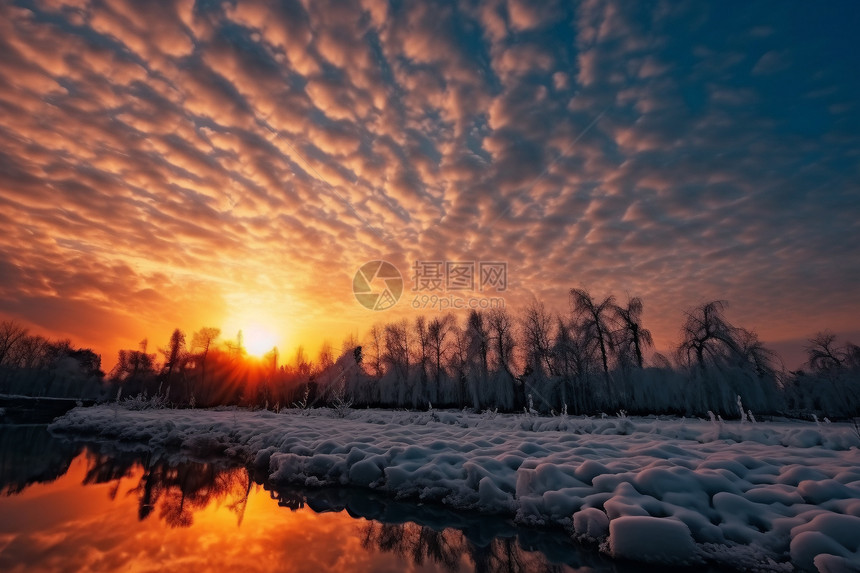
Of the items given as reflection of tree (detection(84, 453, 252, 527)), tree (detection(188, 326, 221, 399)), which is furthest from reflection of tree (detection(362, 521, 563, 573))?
tree (detection(188, 326, 221, 399))

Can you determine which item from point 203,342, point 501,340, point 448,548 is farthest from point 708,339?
point 203,342

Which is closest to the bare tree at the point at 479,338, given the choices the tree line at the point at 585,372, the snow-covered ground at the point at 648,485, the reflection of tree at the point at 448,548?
the tree line at the point at 585,372

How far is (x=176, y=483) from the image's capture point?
20.6 feet

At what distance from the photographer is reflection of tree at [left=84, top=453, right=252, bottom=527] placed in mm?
4754

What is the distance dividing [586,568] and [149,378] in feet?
231

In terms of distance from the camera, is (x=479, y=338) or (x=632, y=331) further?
(x=479, y=338)

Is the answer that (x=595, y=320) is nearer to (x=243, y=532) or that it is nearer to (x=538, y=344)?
(x=538, y=344)

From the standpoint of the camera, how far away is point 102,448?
10.5 m

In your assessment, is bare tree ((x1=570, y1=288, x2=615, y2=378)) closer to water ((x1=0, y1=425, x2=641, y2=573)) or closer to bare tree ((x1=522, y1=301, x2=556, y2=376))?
bare tree ((x1=522, y1=301, x2=556, y2=376))

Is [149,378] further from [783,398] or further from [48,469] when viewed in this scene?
[783,398]

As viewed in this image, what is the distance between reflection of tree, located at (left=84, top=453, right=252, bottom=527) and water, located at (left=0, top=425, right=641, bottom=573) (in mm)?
32

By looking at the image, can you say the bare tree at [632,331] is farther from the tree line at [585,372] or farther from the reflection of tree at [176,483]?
the reflection of tree at [176,483]

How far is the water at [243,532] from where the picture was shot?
10.5ft

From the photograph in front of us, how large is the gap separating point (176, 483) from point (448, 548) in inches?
215
